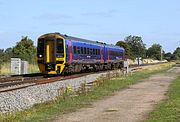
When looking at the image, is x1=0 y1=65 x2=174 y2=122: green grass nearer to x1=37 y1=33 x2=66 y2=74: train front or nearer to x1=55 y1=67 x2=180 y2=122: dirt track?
x1=55 y1=67 x2=180 y2=122: dirt track

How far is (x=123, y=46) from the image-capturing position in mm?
108938

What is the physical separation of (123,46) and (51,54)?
76.3 m

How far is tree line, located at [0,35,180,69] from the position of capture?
53.5m

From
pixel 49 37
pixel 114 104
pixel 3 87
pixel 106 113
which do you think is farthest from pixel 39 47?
pixel 106 113

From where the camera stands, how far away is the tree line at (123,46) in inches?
2108

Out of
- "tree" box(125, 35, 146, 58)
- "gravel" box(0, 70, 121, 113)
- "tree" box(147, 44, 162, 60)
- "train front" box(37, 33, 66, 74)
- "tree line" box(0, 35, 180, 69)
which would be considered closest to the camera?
"gravel" box(0, 70, 121, 113)

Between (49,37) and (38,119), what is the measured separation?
2243 cm

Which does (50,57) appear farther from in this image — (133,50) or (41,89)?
(133,50)

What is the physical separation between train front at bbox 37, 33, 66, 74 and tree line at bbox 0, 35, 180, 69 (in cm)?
1373

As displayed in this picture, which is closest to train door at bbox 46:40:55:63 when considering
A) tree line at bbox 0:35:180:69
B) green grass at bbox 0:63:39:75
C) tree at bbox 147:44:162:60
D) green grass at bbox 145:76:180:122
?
green grass at bbox 0:63:39:75

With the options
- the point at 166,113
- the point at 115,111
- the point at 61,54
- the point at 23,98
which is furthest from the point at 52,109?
the point at 61,54

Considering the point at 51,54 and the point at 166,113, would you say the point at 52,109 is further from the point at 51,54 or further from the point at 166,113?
the point at 51,54

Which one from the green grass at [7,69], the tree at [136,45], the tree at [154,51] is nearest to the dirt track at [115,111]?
the green grass at [7,69]

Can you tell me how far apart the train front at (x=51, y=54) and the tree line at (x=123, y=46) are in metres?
13.7
